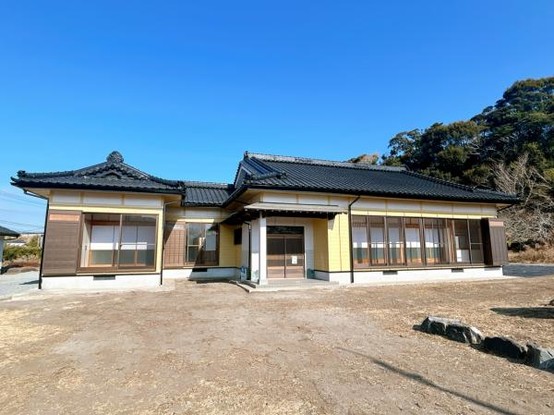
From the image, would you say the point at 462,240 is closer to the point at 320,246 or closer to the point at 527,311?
the point at 320,246

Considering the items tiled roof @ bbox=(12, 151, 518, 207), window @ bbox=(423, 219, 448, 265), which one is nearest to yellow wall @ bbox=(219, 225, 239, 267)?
tiled roof @ bbox=(12, 151, 518, 207)

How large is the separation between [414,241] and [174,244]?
11.2 m

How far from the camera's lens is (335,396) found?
3328 mm

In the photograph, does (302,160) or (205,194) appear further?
(302,160)

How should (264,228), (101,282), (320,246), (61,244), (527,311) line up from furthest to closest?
(320,246), (264,228), (101,282), (61,244), (527,311)

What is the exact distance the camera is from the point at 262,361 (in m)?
→ 4.37

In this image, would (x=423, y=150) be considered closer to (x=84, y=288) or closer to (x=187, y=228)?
(x=187, y=228)

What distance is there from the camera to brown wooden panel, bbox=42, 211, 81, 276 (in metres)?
11.0

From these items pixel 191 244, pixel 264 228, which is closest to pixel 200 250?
pixel 191 244

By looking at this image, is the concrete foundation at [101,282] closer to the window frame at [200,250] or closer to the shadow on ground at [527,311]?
the window frame at [200,250]

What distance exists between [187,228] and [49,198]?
5.64m

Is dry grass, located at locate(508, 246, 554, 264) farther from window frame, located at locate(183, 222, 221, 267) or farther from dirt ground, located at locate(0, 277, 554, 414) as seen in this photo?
window frame, located at locate(183, 222, 221, 267)

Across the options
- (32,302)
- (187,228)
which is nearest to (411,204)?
(187,228)

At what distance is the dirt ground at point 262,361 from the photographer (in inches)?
126
